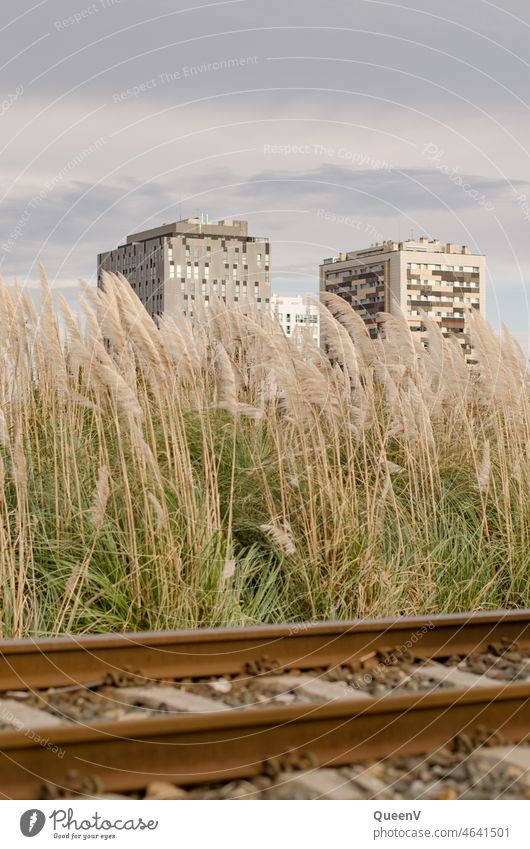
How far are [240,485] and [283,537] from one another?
1098 millimetres

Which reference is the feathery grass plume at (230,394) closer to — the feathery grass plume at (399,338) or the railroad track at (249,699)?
the railroad track at (249,699)

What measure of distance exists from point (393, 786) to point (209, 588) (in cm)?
215

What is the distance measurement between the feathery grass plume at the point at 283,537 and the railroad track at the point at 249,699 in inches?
24.1

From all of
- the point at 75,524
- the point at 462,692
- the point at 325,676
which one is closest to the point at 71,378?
the point at 75,524

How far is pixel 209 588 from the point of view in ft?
17.5

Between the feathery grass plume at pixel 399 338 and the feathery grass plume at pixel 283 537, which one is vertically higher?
the feathery grass plume at pixel 399 338

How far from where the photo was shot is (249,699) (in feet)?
13.2

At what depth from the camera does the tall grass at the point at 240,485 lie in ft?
17.2

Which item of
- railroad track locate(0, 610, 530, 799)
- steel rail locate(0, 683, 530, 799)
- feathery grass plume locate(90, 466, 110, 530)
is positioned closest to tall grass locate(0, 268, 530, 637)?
feathery grass plume locate(90, 466, 110, 530)

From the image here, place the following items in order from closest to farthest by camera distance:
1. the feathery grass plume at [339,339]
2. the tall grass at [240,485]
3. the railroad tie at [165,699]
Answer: the railroad tie at [165,699] < the tall grass at [240,485] < the feathery grass plume at [339,339]

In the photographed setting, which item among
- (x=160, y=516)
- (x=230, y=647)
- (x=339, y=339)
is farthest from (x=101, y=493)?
(x=339, y=339)

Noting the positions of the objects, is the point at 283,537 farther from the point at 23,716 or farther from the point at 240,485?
the point at 23,716

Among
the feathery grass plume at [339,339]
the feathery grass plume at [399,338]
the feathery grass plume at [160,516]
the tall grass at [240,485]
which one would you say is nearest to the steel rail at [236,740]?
the tall grass at [240,485]

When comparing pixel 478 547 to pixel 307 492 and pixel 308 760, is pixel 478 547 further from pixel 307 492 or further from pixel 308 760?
pixel 308 760
